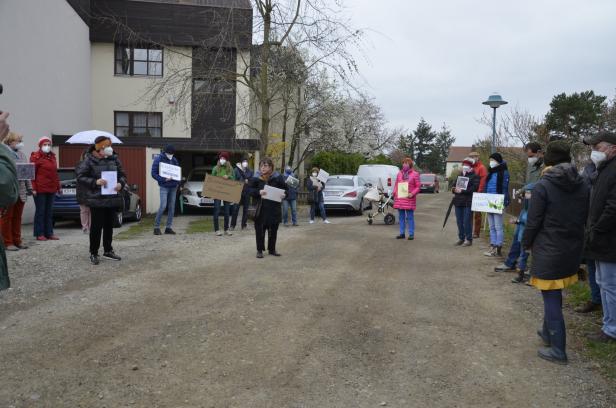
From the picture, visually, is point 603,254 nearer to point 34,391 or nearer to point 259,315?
point 259,315

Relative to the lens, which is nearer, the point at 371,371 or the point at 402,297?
the point at 371,371

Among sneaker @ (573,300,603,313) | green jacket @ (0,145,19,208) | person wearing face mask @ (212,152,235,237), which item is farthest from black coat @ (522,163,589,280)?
person wearing face mask @ (212,152,235,237)

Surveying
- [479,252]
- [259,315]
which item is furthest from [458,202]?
[259,315]

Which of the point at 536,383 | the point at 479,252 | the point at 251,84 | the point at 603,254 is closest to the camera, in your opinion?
the point at 536,383

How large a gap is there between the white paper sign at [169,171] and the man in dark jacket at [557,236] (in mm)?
8275

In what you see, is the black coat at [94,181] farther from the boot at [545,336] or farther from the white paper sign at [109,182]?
the boot at [545,336]

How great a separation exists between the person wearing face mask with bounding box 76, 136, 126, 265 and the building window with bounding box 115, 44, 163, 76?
17.0m

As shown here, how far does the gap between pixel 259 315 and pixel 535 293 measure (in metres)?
3.96

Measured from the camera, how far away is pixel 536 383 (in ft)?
13.4

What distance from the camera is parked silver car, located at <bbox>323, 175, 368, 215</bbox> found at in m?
18.5

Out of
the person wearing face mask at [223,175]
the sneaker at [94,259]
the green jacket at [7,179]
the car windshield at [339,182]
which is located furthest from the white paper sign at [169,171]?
the car windshield at [339,182]

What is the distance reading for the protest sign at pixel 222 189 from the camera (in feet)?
39.0

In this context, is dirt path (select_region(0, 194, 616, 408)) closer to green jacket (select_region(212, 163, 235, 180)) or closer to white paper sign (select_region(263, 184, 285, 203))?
white paper sign (select_region(263, 184, 285, 203))

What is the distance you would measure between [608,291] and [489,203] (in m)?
5.00
